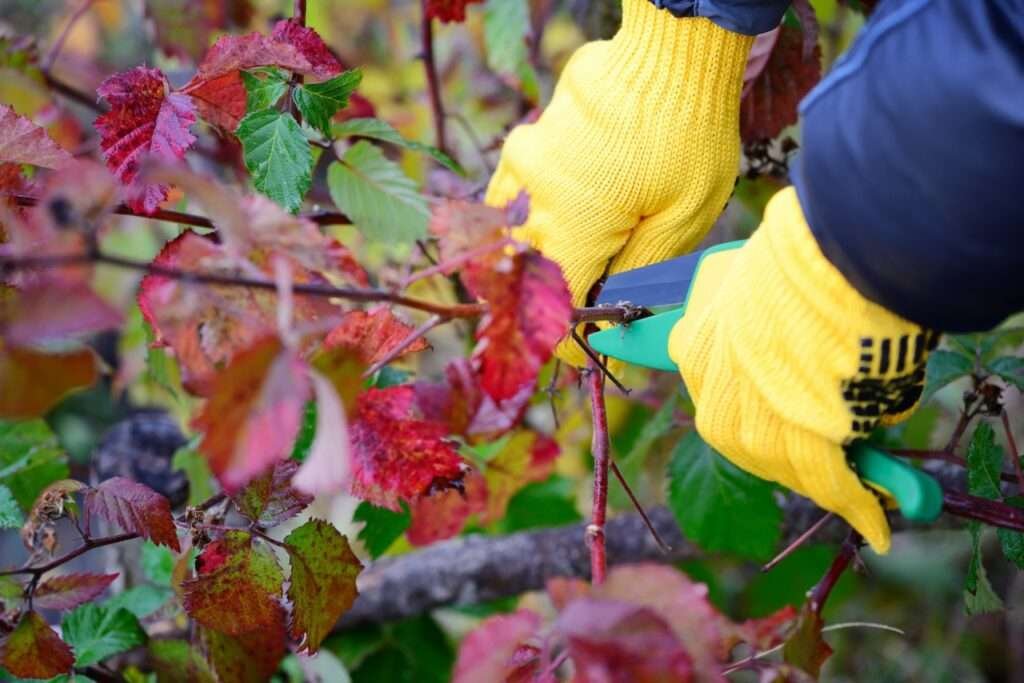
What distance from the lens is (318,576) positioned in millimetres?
960

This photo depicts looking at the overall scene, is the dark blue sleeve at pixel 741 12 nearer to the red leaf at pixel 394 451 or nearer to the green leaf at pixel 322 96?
the green leaf at pixel 322 96

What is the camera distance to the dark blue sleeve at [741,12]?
3.36ft

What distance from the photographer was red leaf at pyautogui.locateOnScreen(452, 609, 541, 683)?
26.5 inches

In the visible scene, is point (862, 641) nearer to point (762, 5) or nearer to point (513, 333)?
point (762, 5)

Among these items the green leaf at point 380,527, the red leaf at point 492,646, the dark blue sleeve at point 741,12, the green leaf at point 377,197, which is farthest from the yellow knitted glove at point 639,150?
the red leaf at point 492,646

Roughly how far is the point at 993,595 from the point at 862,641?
6.57 ft

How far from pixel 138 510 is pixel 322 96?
46 cm

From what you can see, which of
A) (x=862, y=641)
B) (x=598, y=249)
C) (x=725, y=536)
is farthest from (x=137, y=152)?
(x=862, y=641)

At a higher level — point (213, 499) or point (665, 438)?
point (213, 499)

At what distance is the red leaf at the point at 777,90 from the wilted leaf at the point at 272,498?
80 cm

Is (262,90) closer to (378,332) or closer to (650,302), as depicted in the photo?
(378,332)

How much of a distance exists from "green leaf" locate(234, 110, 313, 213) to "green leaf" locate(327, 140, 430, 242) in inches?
4.6

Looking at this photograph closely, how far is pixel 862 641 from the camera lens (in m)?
2.91

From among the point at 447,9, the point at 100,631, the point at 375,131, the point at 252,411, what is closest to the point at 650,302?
the point at 375,131
